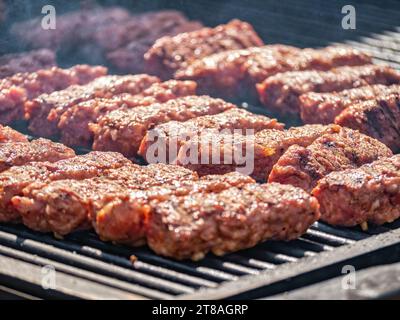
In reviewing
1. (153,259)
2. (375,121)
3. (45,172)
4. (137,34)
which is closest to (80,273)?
(153,259)

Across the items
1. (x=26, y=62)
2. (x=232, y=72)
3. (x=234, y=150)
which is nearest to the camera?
(x=234, y=150)

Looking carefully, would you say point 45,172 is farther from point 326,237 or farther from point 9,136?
point 326,237

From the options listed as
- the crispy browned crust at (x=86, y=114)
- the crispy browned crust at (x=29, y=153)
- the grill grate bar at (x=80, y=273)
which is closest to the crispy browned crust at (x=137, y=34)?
the crispy browned crust at (x=86, y=114)

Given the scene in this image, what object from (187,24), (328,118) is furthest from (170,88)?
(187,24)

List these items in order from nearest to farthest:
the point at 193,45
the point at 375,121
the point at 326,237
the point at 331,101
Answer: the point at 326,237, the point at 375,121, the point at 331,101, the point at 193,45

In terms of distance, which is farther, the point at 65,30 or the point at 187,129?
the point at 65,30

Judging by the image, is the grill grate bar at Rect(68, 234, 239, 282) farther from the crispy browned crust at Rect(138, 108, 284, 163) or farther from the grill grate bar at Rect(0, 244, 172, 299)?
the crispy browned crust at Rect(138, 108, 284, 163)
